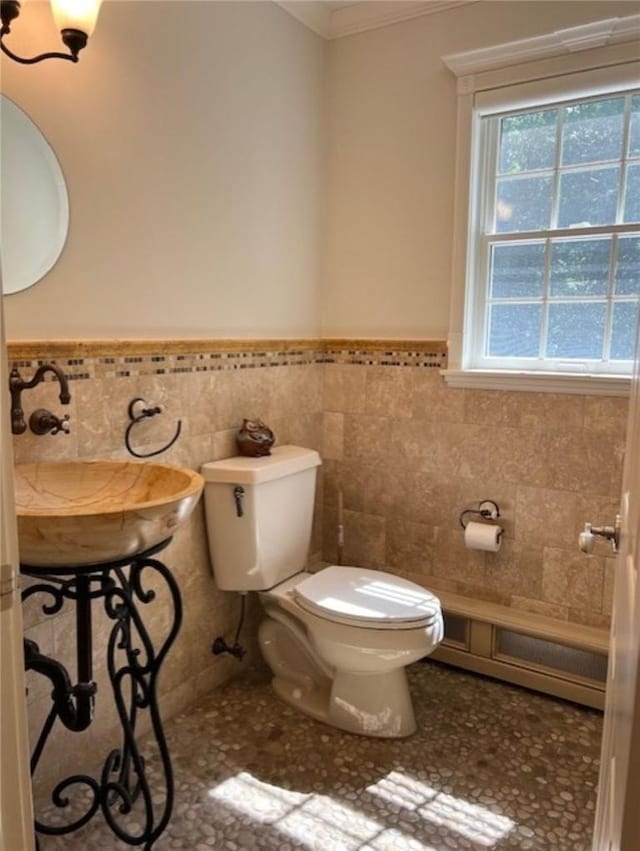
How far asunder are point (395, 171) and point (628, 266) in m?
0.94

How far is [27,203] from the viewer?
1.56 metres

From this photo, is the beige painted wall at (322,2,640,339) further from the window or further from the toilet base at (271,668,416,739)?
the toilet base at (271,668,416,739)

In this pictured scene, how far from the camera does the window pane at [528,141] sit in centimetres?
223

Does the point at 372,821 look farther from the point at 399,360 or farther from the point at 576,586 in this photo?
the point at 399,360

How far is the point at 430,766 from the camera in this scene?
189cm

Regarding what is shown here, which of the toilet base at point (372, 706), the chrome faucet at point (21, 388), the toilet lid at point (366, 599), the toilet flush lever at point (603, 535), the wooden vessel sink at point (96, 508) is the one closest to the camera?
the toilet flush lever at point (603, 535)

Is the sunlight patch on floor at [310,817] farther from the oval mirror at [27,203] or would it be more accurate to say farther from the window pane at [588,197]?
the window pane at [588,197]

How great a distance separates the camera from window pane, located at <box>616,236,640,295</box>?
2.12 meters

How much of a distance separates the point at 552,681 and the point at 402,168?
6.54ft

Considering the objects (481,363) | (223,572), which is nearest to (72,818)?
(223,572)

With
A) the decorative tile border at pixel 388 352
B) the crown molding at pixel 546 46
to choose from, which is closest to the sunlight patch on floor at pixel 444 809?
the decorative tile border at pixel 388 352

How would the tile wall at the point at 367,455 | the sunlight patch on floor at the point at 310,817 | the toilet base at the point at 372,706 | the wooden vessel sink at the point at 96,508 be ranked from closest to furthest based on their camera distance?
the wooden vessel sink at the point at 96,508 → the sunlight patch on floor at the point at 310,817 → the tile wall at the point at 367,455 → the toilet base at the point at 372,706

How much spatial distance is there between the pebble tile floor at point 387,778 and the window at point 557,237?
1.24 meters

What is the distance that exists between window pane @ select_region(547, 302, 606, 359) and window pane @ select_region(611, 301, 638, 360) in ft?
0.13
